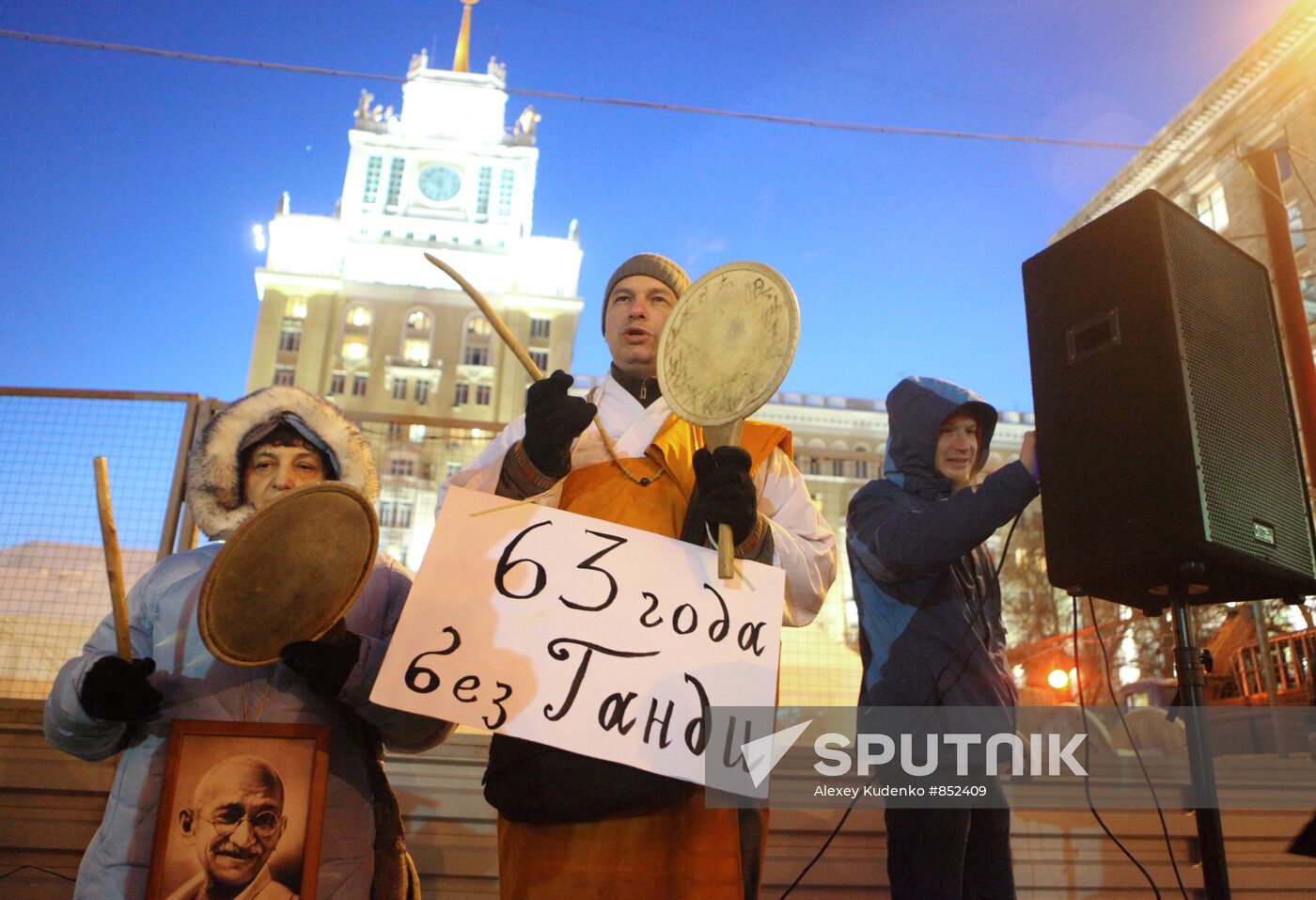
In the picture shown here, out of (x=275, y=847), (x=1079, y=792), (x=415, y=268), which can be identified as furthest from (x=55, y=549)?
(x=415, y=268)

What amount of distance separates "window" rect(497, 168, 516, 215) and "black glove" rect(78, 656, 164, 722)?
6125 cm

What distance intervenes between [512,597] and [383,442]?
194 inches

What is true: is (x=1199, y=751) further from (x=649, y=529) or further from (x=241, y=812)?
(x=241, y=812)

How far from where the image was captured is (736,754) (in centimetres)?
175

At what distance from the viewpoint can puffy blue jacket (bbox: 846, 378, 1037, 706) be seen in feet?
8.05

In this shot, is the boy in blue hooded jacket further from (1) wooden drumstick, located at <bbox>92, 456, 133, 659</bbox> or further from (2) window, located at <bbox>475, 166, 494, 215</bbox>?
(2) window, located at <bbox>475, 166, 494, 215</bbox>

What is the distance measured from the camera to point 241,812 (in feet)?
6.39

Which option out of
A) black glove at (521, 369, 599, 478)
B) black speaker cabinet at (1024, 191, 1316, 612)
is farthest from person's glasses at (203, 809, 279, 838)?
black speaker cabinet at (1024, 191, 1316, 612)

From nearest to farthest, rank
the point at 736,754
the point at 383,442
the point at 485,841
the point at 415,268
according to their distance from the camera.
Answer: the point at 736,754 → the point at 485,841 → the point at 383,442 → the point at 415,268

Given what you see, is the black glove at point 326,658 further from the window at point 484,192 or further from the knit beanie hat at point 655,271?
the window at point 484,192

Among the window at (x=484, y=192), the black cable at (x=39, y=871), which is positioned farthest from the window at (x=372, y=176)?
the black cable at (x=39, y=871)

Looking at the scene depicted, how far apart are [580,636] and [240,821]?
2.70 feet

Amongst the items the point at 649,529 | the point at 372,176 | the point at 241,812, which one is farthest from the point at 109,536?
the point at 372,176

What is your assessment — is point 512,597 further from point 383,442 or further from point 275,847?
point 383,442
